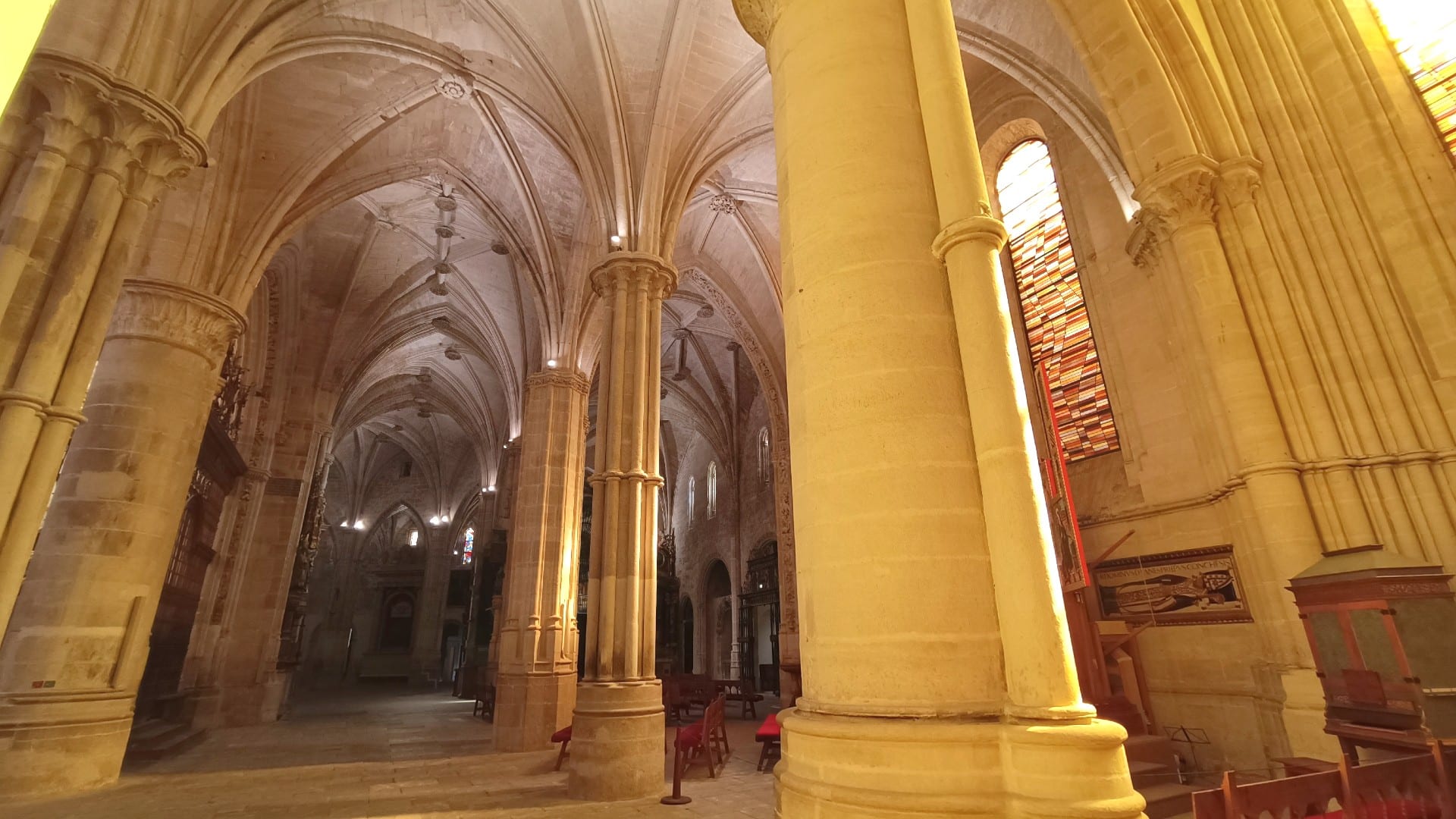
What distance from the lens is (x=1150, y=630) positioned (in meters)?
8.09

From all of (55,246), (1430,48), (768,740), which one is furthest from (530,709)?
(1430,48)

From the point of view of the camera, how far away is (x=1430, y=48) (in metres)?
6.92

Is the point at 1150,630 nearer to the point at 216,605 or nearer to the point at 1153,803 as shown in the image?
the point at 1153,803

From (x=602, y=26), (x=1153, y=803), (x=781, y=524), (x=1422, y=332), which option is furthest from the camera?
(x=781, y=524)

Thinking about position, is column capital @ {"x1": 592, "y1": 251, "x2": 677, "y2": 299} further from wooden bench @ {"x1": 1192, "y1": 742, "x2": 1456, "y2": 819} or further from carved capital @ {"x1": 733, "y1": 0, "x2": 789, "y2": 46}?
wooden bench @ {"x1": 1192, "y1": 742, "x2": 1456, "y2": 819}

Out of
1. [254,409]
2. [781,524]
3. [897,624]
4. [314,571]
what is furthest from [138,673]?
[314,571]

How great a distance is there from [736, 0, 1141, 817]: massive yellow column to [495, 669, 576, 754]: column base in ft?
31.0

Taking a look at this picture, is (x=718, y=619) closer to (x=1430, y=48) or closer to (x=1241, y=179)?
(x=1241, y=179)

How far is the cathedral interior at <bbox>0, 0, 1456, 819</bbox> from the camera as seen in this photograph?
7.88 ft

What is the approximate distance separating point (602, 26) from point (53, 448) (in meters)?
7.93

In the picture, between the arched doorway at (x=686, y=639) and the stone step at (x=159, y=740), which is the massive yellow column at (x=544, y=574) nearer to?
the stone step at (x=159, y=740)

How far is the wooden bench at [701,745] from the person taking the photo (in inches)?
264

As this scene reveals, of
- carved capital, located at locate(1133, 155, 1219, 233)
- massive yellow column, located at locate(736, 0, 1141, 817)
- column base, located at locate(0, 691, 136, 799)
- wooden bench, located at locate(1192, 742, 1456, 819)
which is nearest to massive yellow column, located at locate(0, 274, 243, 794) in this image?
column base, located at locate(0, 691, 136, 799)

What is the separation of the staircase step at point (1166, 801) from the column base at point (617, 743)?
449cm
